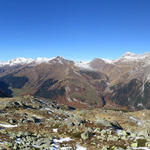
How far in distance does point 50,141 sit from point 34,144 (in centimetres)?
267

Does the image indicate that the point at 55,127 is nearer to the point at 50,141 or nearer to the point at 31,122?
the point at 31,122

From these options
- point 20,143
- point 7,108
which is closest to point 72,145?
point 20,143

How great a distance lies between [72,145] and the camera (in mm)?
24750

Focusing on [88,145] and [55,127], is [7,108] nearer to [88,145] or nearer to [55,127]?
[55,127]

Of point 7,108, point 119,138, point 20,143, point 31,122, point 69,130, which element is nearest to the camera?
point 20,143

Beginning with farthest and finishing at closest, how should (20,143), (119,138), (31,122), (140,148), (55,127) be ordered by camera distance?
(31,122), (55,127), (119,138), (20,143), (140,148)

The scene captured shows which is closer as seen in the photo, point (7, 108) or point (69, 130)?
point (69, 130)

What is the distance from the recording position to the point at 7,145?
22484 millimetres

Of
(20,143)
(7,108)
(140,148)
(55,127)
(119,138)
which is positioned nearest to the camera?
(140,148)

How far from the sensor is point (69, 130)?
33406 mm

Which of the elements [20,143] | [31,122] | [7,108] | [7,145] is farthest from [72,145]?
[7,108]

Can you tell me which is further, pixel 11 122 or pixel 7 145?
pixel 11 122

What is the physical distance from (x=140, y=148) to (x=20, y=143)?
A: 18.6m

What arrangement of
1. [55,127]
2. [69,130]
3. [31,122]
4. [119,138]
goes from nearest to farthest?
[119,138] → [69,130] → [55,127] → [31,122]
